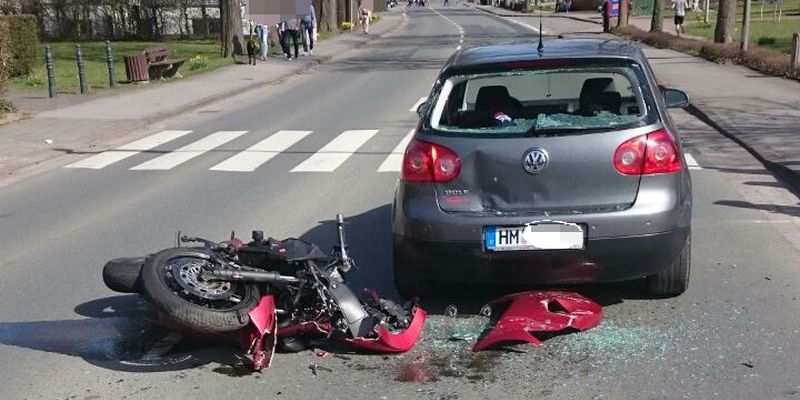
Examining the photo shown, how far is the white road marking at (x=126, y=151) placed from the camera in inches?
483

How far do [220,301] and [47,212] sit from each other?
5.15 metres

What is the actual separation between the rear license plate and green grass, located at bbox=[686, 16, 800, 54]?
2423 cm

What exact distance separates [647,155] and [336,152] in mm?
7738

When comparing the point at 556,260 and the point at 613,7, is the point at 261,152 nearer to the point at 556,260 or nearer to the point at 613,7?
the point at 556,260

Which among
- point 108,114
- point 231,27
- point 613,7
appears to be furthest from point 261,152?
point 613,7

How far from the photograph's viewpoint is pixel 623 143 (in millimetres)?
5121

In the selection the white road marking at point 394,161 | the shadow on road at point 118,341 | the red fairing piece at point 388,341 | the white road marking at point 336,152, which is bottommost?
the white road marking at point 336,152

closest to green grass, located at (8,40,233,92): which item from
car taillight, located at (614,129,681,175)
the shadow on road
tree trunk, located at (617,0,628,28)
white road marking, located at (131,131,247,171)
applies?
white road marking, located at (131,131,247,171)

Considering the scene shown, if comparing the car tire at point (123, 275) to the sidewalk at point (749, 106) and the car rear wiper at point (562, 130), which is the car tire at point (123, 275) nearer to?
the car rear wiper at point (562, 130)

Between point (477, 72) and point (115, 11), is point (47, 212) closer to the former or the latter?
point (477, 72)

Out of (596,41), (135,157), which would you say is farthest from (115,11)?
(596,41)

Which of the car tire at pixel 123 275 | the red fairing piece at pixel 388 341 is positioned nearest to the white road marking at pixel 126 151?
the car tire at pixel 123 275

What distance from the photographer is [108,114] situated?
17.0 metres

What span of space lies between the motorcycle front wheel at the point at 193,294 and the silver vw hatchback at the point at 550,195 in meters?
1.07
